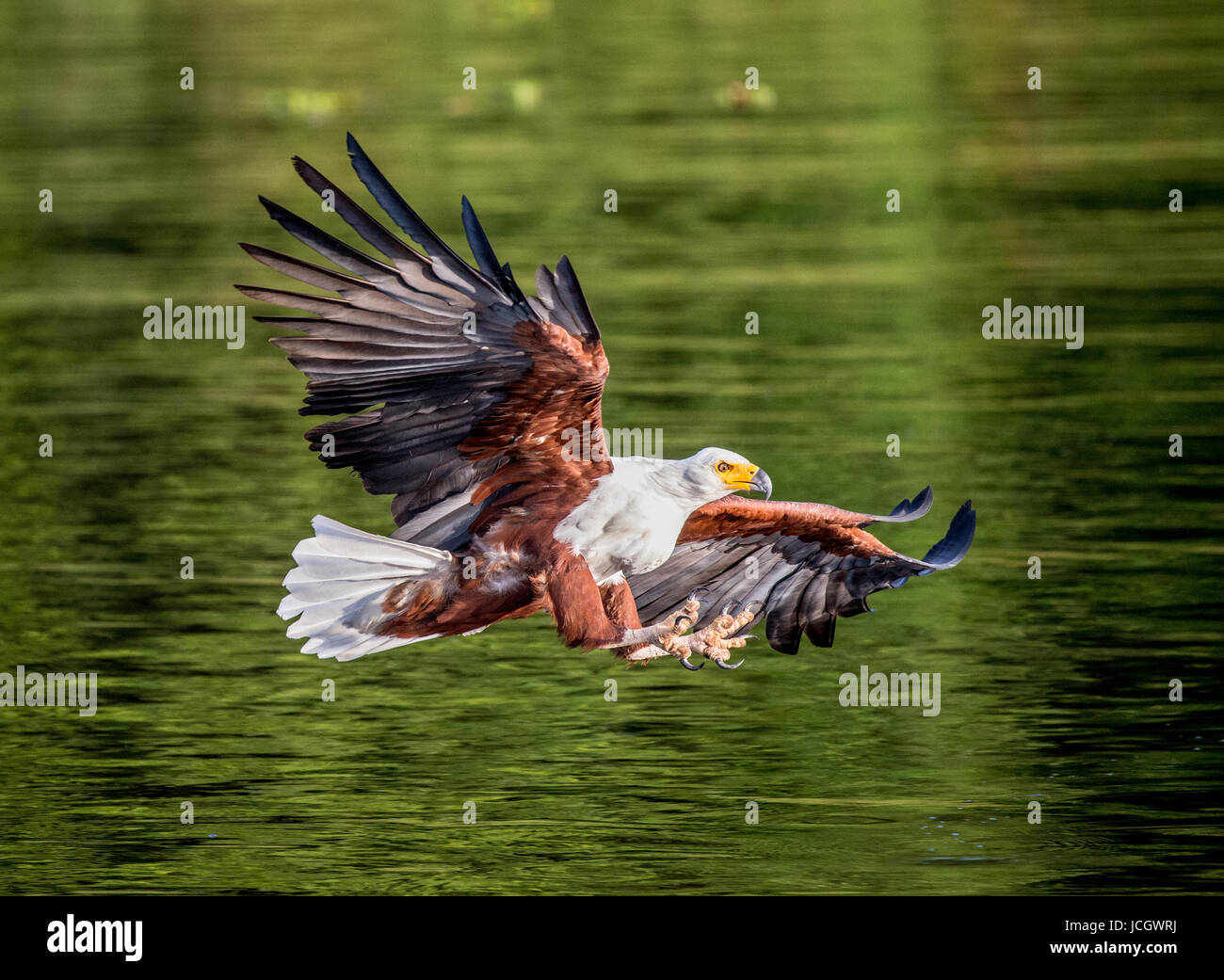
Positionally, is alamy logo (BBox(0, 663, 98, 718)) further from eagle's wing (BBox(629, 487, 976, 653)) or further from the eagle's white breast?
the eagle's white breast

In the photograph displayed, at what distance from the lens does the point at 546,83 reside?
3894 centimetres

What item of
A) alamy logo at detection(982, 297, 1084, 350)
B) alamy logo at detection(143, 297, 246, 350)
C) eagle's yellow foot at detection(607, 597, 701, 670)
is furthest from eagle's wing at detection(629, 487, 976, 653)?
alamy logo at detection(143, 297, 246, 350)

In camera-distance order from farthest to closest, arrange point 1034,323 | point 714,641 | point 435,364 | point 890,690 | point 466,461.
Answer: point 1034,323 < point 890,690 < point 466,461 < point 714,641 < point 435,364

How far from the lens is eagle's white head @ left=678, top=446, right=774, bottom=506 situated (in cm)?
993

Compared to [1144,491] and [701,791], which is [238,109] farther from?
[701,791]

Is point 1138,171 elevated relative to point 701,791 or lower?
elevated

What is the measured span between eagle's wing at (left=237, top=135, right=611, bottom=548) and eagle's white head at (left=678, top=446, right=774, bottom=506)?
1.30 ft

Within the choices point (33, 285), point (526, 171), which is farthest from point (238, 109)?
point (33, 285)

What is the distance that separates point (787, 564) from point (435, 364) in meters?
2.58

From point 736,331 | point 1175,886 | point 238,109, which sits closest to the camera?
point 1175,886

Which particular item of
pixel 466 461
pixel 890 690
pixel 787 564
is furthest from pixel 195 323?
pixel 466 461

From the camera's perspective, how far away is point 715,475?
9922 mm

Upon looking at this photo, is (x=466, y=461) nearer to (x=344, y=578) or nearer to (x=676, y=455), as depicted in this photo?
(x=344, y=578)

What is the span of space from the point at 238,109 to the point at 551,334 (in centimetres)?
A: 2982
